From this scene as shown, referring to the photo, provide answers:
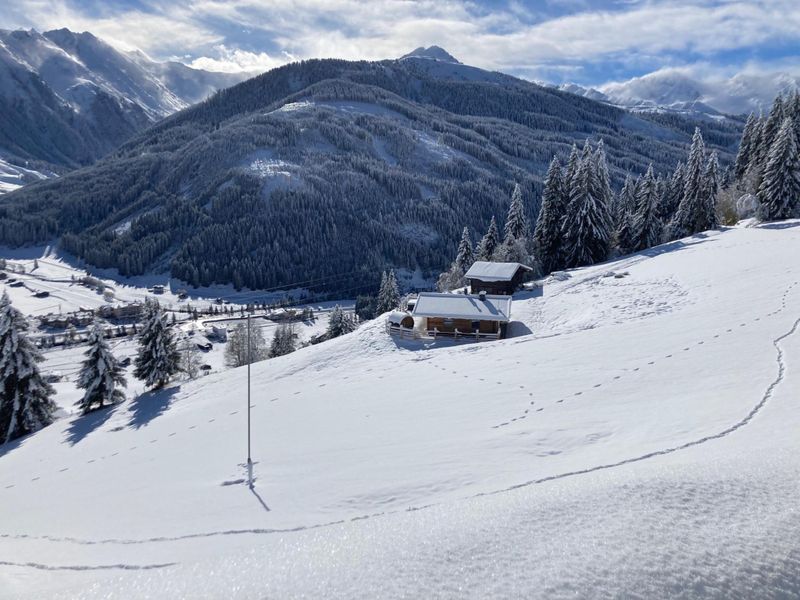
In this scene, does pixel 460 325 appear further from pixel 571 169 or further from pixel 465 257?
pixel 465 257

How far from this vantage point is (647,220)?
2156 inches

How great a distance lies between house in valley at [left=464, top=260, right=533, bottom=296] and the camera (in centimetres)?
4528

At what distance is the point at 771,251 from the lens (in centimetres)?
3722

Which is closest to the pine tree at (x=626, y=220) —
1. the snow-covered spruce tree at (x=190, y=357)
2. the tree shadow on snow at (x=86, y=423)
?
the snow-covered spruce tree at (x=190, y=357)

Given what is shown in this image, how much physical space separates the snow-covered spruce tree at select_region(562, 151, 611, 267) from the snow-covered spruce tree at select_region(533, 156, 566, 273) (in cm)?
144

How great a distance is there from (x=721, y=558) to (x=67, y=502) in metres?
21.0

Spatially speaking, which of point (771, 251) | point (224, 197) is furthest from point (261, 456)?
point (224, 197)

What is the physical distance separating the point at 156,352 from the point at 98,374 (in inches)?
175

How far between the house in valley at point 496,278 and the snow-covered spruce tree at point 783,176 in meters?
26.2

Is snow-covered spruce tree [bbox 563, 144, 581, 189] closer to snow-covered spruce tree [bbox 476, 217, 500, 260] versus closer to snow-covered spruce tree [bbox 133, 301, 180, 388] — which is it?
snow-covered spruce tree [bbox 476, 217, 500, 260]

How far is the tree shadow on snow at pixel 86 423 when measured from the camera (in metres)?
32.4

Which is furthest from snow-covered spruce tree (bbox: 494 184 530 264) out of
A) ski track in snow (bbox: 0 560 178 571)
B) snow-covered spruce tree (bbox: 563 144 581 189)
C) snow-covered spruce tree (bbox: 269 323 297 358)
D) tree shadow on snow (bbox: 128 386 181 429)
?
ski track in snow (bbox: 0 560 178 571)

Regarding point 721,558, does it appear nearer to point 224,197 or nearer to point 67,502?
point 67,502

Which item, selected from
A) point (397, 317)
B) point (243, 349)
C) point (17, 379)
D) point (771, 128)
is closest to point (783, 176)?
point (771, 128)
